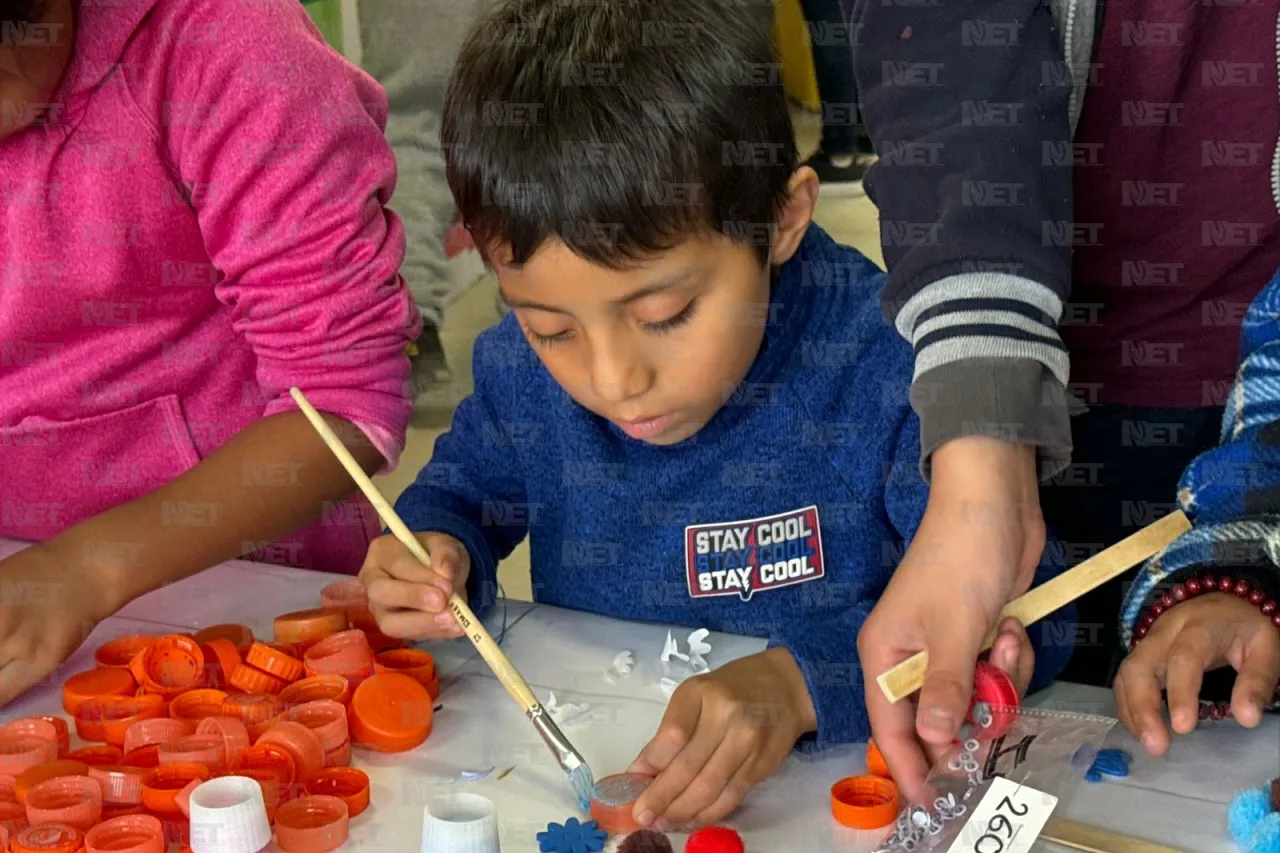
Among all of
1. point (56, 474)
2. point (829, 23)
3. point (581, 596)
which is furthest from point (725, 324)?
point (829, 23)

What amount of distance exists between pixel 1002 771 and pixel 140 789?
0.45 metres

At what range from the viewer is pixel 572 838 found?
667 millimetres

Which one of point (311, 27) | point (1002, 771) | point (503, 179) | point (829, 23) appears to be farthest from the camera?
point (829, 23)

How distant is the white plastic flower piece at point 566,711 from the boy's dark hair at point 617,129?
0.27 meters

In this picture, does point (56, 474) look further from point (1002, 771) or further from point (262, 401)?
point (1002, 771)

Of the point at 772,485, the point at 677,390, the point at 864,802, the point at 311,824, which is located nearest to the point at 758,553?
the point at 772,485

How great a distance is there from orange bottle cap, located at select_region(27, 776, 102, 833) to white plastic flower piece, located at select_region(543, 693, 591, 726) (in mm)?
254

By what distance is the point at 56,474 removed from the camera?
1.11 m

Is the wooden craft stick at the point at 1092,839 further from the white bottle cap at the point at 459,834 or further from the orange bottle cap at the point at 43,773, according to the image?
the orange bottle cap at the point at 43,773

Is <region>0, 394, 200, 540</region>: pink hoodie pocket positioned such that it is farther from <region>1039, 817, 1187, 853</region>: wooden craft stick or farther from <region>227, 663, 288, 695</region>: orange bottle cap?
<region>1039, 817, 1187, 853</region>: wooden craft stick

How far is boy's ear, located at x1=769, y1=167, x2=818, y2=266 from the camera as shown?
0.90 meters

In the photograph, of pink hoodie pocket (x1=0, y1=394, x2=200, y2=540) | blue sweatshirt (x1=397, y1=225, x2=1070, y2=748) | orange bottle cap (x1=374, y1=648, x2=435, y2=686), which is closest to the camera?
orange bottle cap (x1=374, y1=648, x2=435, y2=686)

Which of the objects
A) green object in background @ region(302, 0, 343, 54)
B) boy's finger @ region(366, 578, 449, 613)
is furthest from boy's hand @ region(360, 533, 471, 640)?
green object in background @ region(302, 0, 343, 54)

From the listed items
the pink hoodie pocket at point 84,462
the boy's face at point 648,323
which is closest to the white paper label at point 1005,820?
the boy's face at point 648,323
